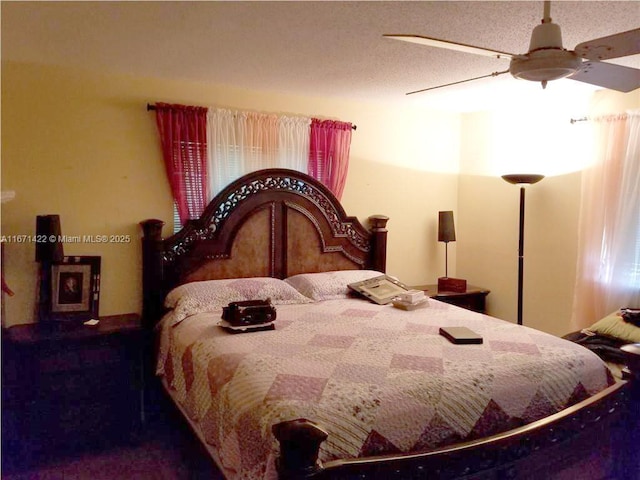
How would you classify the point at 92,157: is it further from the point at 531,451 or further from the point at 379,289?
the point at 531,451

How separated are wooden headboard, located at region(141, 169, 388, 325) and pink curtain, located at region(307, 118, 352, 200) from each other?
5.4 inches

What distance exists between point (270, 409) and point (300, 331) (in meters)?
0.90

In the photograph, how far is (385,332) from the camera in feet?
8.40

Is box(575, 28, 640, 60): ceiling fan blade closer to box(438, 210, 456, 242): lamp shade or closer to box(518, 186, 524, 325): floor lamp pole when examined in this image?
box(518, 186, 524, 325): floor lamp pole

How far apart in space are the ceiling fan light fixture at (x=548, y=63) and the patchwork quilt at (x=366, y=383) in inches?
46.3

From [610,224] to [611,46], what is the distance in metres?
2.04

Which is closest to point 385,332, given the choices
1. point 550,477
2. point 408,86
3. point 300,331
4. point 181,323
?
point 300,331

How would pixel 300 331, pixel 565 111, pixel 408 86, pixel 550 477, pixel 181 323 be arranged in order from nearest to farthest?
pixel 550 477, pixel 300 331, pixel 181 323, pixel 408 86, pixel 565 111

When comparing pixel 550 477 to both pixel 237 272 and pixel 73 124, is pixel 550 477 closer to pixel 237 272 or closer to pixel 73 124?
pixel 237 272

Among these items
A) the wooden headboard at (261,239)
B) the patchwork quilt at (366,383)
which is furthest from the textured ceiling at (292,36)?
the patchwork quilt at (366,383)

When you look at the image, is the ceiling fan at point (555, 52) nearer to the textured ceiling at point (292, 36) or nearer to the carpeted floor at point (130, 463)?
the textured ceiling at point (292, 36)

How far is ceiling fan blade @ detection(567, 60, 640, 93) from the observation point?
187cm

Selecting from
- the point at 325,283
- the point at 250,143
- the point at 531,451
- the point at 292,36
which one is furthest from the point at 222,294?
the point at 531,451

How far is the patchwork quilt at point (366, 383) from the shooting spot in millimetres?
1656
